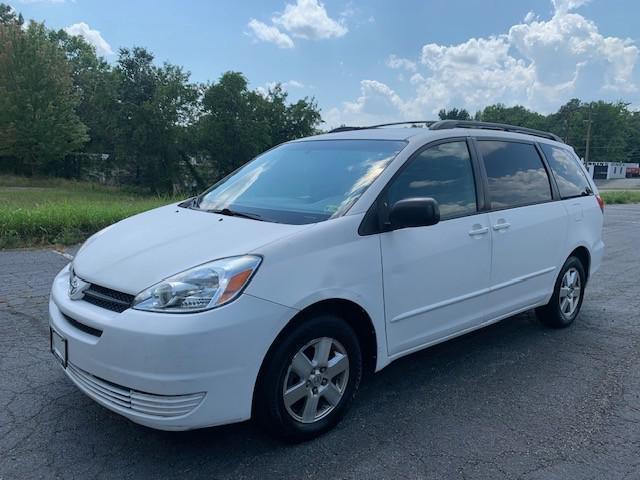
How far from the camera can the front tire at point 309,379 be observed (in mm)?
2656

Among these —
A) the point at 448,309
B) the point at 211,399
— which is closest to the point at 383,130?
the point at 448,309

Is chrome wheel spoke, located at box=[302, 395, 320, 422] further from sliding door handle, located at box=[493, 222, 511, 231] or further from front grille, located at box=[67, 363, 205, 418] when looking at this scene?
sliding door handle, located at box=[493, 222, 511, 231]

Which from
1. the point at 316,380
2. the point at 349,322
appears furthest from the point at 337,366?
the point at 349,322

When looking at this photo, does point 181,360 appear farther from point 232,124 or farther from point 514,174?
point 232,124

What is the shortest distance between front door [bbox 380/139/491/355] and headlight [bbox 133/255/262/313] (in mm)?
972

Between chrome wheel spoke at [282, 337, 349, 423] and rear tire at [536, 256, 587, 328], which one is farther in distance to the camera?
rear tire at [536, 256, 587, 328]

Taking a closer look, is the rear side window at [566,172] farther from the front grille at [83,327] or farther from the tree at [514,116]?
the tree at [514,116]

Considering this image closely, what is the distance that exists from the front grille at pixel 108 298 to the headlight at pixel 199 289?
0.29ft

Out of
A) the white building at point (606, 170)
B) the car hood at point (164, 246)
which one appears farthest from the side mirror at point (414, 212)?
the white building at point (606, 170)

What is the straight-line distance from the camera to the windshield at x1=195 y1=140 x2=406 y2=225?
3213 mm

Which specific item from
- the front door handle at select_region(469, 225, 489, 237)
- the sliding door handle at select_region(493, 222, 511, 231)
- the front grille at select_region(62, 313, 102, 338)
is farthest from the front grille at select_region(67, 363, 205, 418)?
the sliding door handle at select_region(493, 222, 511, 231)

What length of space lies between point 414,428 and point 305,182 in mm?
1735

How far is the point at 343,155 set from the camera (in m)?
3.70

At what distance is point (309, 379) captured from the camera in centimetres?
284
